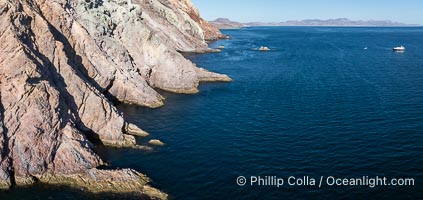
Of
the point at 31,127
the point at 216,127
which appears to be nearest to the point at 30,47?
the point at 31,127

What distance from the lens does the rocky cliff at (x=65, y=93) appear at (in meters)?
45.6

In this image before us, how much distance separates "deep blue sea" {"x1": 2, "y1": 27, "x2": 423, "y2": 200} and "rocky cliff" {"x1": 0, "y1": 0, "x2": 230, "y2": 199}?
8.93 feet

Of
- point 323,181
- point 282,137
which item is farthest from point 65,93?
point 323,181

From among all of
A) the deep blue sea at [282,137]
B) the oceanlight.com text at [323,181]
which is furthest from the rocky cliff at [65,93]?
the oceanlight.com text at [323,181]

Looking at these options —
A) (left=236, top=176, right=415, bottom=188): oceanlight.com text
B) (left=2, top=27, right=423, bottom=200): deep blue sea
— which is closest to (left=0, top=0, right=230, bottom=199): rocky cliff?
(left=2, top=27, right=423, bottom=200): deep blue sea

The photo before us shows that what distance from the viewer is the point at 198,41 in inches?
7151

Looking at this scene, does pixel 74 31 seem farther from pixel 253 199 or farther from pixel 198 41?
pixel 198 41

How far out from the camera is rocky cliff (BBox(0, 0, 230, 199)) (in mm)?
45594

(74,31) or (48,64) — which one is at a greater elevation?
(74,31)

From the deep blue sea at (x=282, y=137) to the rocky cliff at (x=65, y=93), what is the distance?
2.72m

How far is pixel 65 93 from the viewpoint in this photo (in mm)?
55250

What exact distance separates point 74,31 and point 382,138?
1998 inches

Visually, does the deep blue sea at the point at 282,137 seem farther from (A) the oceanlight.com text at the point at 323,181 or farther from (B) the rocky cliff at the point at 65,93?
(B) the rocky cliff at the point at 65,93

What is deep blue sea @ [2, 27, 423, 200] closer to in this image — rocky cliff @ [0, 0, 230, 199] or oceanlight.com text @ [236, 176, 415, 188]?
oceanlight.com text @ [236, 176, 415, 188]
